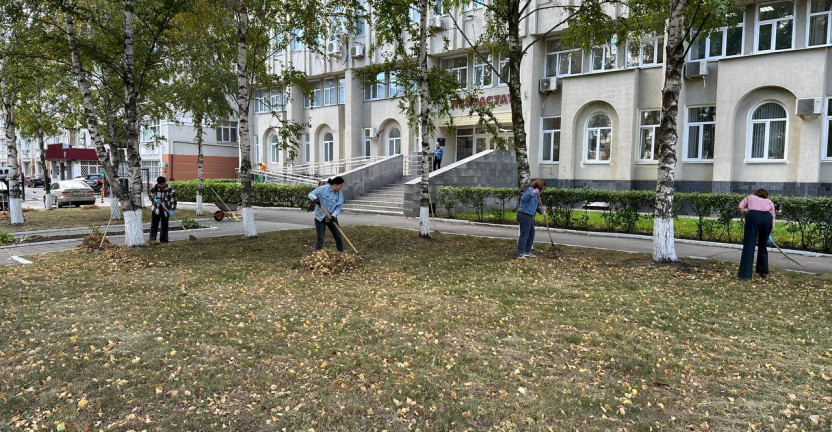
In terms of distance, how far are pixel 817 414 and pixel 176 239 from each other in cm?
1320

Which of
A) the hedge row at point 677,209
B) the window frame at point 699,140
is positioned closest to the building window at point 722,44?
the window frame at point 699,140

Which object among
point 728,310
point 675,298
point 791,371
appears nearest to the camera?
point 791,371

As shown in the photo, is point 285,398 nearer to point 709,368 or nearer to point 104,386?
point 104,386

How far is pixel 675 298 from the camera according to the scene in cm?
697

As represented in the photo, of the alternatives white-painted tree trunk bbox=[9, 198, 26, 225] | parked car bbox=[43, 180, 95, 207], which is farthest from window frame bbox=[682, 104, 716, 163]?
parked car bbox=[43, 180, 95, 207]

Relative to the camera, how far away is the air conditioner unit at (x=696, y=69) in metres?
19.3

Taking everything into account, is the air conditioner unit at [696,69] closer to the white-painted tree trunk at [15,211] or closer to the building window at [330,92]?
the building window at [330,92]

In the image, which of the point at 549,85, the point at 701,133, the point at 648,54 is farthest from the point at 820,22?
the point at 549,85

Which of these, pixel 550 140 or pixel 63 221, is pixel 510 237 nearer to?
pixel 550 140

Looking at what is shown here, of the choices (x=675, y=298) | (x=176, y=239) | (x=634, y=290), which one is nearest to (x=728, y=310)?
(x=675, y=298)

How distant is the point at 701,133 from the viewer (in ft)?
66.4

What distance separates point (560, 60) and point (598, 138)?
406 cm

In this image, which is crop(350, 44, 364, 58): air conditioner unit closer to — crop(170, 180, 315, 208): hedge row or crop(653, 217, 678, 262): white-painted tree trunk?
crop(170, 180, 315, 208): hedge row

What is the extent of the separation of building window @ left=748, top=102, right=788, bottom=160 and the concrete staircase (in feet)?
42.2
